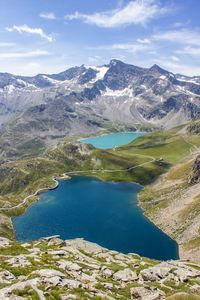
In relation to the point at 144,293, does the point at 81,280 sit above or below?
below

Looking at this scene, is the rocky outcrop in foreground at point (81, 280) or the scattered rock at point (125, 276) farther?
the scattered rock at point (125, 276)

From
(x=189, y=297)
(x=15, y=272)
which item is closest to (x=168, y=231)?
(x=15, y=272)

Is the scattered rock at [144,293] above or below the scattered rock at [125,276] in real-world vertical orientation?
above

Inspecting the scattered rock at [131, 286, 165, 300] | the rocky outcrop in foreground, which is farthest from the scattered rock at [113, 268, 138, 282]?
the scattered rock at [131, 286, 165, 300]

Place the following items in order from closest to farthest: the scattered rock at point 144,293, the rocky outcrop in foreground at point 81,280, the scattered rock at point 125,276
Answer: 1. the rocky outcrop in foreground at point 81,280
2. the scattered rock at point 144,293
3. the scattered rock at point 125,276

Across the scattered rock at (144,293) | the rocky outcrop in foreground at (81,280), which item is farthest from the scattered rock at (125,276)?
the scattered rock at (144,293)

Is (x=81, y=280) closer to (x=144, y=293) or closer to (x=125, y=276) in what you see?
(x=125, y=276)

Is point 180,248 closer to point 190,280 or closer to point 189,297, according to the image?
point 190,280

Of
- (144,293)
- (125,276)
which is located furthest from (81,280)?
(144,293)

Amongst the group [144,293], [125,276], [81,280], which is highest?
[144,293]

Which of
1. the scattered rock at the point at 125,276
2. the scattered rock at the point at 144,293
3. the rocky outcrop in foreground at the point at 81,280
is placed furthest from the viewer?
the scattered rock at the point at 125,276

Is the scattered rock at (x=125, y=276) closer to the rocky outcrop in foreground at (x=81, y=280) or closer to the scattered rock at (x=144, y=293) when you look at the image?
the rocky outcrop in foreground at (x=81, y=280)
